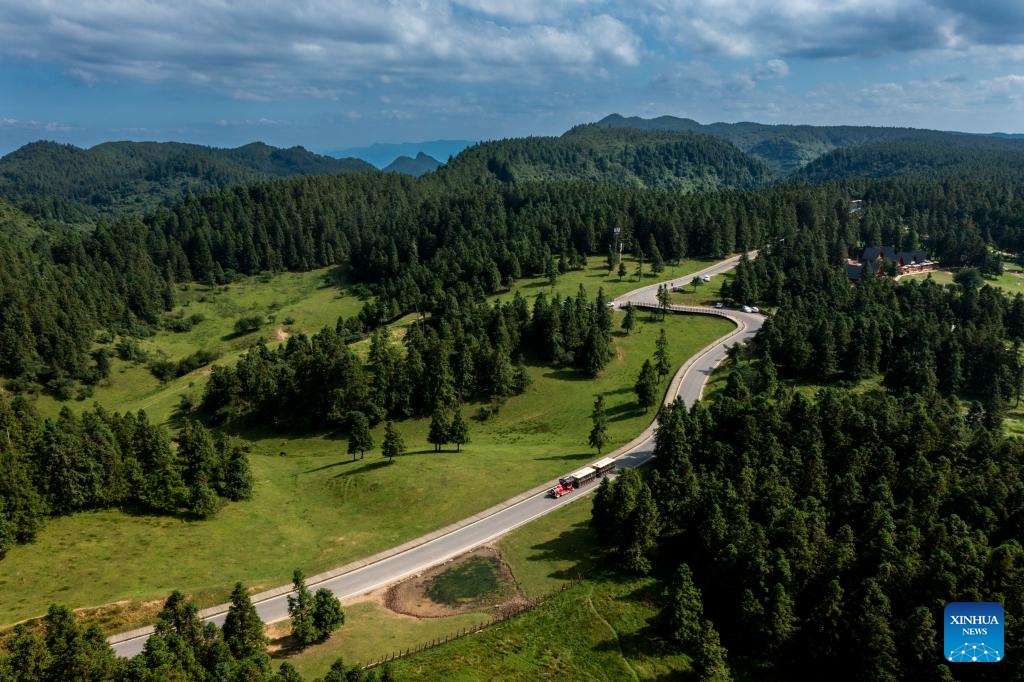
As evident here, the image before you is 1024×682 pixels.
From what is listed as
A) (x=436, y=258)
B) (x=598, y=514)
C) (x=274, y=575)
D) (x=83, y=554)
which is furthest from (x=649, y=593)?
(x=436, y=258)

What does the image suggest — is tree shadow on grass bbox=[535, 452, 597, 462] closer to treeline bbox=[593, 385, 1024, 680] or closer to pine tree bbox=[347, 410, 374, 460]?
treeline bbox=[593, 385, 1024, 680]

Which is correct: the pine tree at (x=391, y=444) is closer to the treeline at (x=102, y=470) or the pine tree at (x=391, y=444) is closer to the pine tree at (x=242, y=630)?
the treeline at (x=102, y=470)

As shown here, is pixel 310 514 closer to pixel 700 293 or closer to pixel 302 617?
pixel 302 617

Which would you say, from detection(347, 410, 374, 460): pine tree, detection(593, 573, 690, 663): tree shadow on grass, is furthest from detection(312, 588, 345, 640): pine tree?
detection(347, 410, 374, 460): pine tree

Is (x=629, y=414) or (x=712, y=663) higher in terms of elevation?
(x=629, y=414)

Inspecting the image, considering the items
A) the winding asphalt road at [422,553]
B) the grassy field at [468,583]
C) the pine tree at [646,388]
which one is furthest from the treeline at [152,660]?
the pine tree at [646,388]

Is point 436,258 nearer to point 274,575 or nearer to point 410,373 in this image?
point 410,373

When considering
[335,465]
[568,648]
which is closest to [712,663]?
[568,648]
